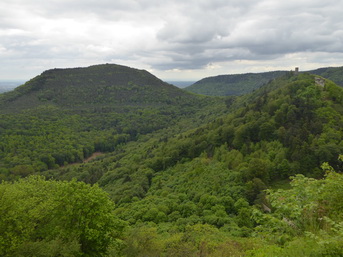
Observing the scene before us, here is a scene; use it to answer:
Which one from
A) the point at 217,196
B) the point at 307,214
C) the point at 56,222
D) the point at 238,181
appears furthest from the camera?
the point at 238,181

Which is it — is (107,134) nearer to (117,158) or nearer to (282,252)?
(117,158)

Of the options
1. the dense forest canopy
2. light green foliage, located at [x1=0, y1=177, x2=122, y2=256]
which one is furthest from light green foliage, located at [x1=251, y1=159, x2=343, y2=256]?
light green foliage, located at [x1=0, y1=177, x2=122, y2=256]

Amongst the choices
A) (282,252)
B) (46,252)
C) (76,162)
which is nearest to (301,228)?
(282,252)

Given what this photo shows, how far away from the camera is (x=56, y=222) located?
24703 mm

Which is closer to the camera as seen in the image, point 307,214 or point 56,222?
point 307,214

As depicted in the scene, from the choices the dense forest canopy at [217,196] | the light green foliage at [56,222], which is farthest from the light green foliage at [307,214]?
the light green foliage at [56,222]

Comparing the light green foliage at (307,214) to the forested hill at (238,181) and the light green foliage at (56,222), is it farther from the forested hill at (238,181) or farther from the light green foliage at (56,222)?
the light green foliage at (56,222)

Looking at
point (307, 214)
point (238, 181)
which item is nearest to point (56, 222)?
point (307, 214)

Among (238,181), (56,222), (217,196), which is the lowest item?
(217,196)

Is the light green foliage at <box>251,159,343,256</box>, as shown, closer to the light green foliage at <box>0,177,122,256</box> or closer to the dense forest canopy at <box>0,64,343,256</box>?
the dense forest canopy at <box>0,64,343,256</box>

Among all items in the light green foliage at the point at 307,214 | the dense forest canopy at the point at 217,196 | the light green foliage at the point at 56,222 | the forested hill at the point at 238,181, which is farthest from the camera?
the forested hill at the point at 238,181

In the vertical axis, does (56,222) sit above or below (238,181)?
above

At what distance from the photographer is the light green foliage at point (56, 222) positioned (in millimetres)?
20016

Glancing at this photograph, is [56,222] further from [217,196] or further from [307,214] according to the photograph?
[217,196]
